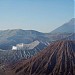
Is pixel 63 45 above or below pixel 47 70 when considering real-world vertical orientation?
above

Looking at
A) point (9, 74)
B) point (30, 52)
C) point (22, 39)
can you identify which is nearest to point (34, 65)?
point (9, 74)

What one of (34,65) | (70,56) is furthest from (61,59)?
(34,65)

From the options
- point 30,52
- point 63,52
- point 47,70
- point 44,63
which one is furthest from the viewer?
point 30,52

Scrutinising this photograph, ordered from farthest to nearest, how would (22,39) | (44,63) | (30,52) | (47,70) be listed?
(22,39) < (30,52) < (44,63) < (47,70)

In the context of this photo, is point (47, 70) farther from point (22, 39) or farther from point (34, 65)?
point (22, 39)

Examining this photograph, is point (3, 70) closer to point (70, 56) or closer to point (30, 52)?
point (70, 56)

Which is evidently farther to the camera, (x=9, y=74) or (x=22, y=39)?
(x=22, y=39)
